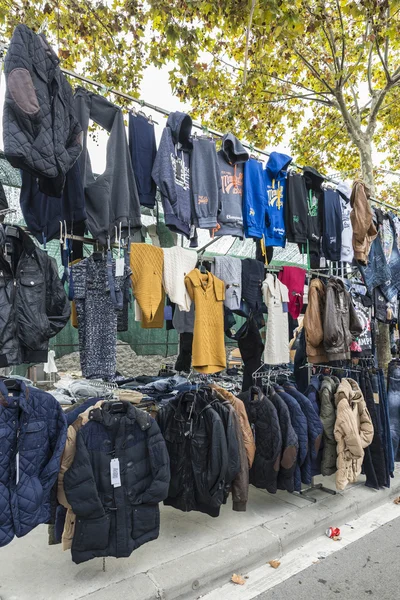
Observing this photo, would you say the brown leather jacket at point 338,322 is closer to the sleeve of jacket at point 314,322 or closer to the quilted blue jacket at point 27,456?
the sleeve of jacket at point 314,322

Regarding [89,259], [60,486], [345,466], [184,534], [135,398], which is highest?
[89,259]

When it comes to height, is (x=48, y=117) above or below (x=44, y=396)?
above

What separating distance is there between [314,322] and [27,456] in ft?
9.91

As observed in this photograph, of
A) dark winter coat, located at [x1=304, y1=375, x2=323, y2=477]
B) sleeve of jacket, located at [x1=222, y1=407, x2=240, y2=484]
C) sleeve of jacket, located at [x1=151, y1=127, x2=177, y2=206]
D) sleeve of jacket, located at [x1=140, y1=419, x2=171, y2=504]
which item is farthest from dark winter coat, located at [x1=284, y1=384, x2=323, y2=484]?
sleeve of jacket, located at [x1=151, y1=127, x2=177, y2=206]

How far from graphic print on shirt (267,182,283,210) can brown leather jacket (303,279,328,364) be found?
3.23 ft

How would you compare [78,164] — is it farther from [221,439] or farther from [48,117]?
[221,439]

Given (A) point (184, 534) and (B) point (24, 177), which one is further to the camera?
(A) point (184, 534)

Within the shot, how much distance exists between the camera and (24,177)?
2.84 m

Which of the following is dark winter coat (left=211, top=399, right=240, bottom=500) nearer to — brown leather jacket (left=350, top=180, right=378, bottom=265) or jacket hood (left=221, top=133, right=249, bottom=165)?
jacket hood (left=221, top=133, right=249, bottom=165)

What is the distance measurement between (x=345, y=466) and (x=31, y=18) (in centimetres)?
783

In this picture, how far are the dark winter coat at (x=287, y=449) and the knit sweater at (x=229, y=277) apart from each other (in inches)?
41.5

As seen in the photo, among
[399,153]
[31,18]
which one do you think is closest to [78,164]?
[31,18]

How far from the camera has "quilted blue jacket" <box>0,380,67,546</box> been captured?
251cm

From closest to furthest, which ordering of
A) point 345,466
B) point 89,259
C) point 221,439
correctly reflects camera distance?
1. point 89,259
2. point 221,439
3. point 345,466
